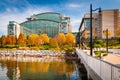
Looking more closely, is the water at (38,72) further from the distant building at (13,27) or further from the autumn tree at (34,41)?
the distant building at (13,27)

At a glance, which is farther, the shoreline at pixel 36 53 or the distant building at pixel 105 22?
the distant building at pixel 105 22

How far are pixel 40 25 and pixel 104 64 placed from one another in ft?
519

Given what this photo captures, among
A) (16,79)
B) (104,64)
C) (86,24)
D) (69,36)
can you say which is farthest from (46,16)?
(104,64)

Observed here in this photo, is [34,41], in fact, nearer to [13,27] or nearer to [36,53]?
[36,53]

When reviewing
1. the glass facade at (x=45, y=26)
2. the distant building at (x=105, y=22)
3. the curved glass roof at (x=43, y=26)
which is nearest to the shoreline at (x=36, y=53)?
the distant building at (x=105, y=22)

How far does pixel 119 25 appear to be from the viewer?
440 feet

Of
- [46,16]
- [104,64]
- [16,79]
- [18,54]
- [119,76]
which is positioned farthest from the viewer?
[46,16]

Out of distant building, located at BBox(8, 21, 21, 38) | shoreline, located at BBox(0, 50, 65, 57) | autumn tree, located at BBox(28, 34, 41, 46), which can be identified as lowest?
shoreline, located at BBox(0, 50, 65, 57)

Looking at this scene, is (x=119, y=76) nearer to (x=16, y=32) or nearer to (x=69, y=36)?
(x=69, y=36)

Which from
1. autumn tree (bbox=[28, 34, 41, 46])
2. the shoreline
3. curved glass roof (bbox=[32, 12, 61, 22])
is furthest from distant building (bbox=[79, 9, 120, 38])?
curved glass roof (bbox=[32, 12, 61, 22])

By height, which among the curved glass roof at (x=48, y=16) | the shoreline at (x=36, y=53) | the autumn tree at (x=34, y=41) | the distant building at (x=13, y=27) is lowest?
the shoreline at (x=36, y=53)

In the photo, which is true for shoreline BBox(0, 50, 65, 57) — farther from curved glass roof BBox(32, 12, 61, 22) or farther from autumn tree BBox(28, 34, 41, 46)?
curved glass roof BBox(32, 12, 61, 22)

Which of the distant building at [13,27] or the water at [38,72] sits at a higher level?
the distant building at [13,27]

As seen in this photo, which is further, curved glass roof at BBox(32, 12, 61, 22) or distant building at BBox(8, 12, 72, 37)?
curved glass roof at BBox(32, 12, 61, 22)
